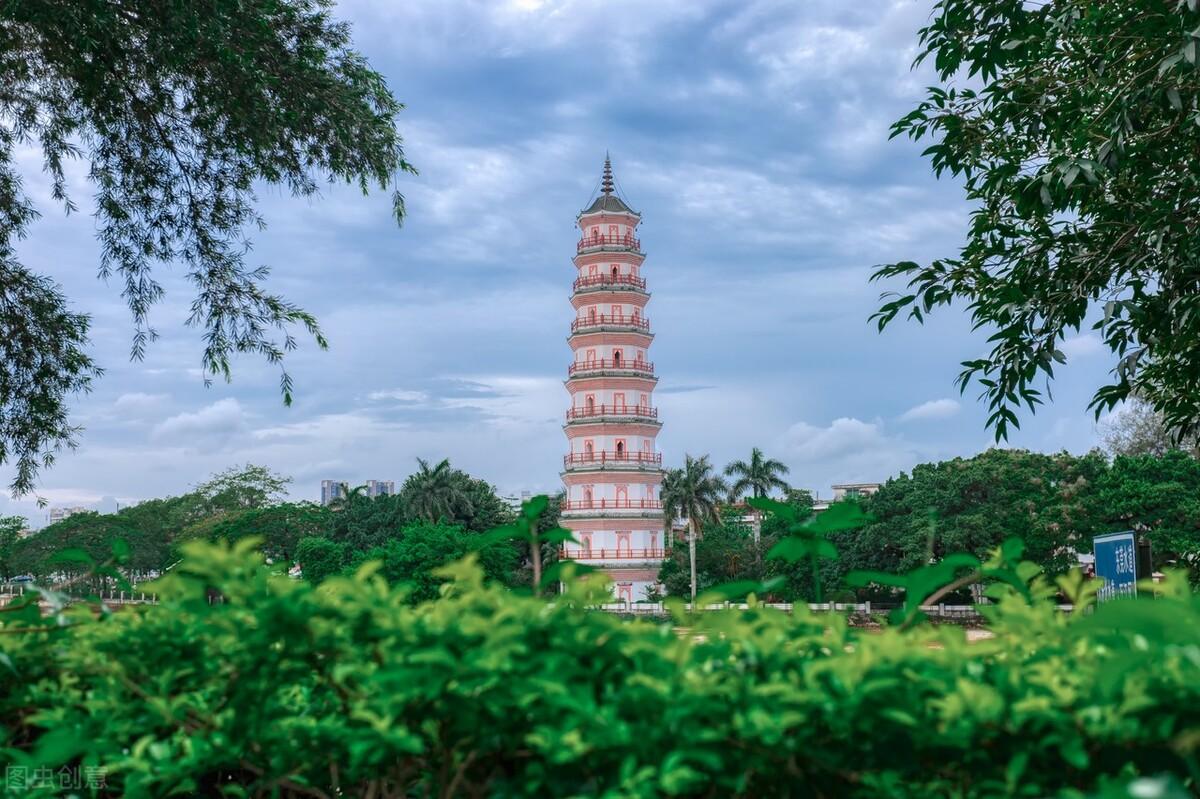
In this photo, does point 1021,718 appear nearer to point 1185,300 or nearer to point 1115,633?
Result: point 1115,633

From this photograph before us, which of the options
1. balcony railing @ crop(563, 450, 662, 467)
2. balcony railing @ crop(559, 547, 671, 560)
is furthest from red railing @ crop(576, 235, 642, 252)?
balcony railing @ crop(559, 547, 671, 560)

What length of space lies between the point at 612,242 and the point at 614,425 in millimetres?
7151

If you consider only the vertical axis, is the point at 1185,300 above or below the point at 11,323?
below

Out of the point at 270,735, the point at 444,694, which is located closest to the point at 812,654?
the point at 444,694

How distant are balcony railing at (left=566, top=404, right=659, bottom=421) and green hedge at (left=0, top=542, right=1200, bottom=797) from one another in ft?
114

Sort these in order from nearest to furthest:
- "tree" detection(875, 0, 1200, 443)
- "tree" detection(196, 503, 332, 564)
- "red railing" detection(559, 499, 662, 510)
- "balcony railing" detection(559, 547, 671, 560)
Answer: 1. "tree" detection(875, 0, 1200, 443)
2. "balcony railing" detection(559, 547, 671, 560)
3. "red railing" detection(559, 499, 662, 510)
4. "tree" detection(196, 503, 332, 564)

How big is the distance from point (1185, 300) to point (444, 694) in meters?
5.22

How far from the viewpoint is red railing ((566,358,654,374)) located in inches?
1432

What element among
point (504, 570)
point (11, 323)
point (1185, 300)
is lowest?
point (504, 570)

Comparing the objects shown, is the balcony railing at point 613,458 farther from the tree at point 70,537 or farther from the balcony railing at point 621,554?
the tree at point 70,537

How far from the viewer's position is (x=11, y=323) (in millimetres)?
9086

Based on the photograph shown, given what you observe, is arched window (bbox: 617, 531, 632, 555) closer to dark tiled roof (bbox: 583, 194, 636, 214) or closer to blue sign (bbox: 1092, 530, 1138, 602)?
dark tiled roof (bbox: 583, 194, 636, 214)

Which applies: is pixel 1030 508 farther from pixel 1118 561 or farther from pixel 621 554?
pixel 1118 561

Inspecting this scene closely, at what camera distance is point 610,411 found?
1420 inches
